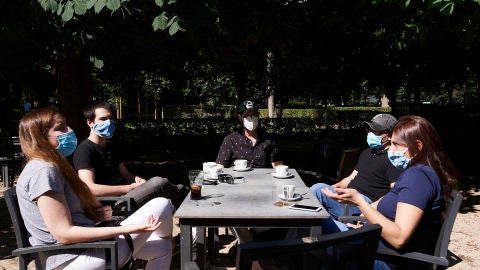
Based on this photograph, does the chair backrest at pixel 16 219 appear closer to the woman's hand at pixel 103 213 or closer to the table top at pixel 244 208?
the woman's hand at pixel 103 213

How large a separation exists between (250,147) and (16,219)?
3.02m

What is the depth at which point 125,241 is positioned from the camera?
9.57ft

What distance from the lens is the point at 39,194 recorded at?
2465mm

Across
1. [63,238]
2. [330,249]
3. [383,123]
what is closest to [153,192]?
[63,238]

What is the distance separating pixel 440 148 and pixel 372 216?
0.62 metres

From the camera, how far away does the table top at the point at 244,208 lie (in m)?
2.74

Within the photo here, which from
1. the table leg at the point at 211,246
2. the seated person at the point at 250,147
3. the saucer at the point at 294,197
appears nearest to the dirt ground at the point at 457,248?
the table leg at the point at 211,246

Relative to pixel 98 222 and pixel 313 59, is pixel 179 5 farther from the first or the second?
pixel 313 59

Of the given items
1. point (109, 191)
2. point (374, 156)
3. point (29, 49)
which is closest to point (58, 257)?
point (109, 191)

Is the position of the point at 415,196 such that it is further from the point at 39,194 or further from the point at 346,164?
the point at 346,164

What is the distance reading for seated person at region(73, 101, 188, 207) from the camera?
13.5ft

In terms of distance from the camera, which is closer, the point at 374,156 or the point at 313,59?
the point at 374,156

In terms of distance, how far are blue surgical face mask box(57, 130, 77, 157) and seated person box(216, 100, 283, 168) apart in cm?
A: 242

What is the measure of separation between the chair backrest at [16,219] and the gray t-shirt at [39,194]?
45 millimetres
